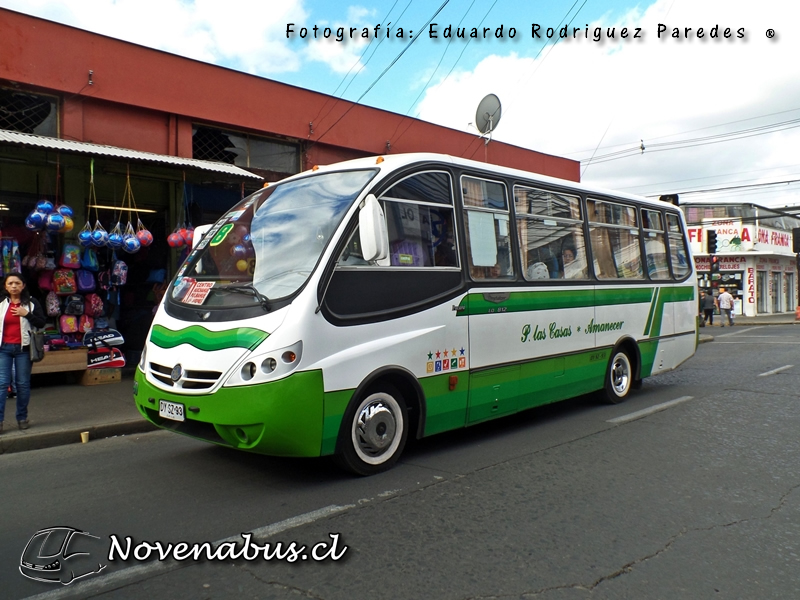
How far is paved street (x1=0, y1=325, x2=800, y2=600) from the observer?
3.66 m

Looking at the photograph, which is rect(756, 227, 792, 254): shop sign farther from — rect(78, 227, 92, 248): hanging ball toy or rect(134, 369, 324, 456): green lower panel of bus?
rect(134, 369, 324, 456): green lower panel of bus

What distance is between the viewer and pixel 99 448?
281 inches

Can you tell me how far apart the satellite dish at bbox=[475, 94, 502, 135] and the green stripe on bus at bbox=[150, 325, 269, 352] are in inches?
454

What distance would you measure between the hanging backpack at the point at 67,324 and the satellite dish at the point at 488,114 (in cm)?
985

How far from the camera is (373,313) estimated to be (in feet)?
18.4

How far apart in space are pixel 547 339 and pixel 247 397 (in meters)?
4.01

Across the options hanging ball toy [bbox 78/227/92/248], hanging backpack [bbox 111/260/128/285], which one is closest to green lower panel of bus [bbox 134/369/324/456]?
hanging ball toy [bbox 78/227/92/248]

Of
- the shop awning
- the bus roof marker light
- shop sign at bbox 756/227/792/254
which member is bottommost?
the bus roof marker light

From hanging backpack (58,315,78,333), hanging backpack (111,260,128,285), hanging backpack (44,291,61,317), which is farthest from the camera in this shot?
hanging backpack (111,260,128,285)

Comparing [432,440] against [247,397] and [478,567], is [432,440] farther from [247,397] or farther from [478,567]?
[478,567]

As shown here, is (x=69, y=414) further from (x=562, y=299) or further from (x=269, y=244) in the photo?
(x=562, y=299)

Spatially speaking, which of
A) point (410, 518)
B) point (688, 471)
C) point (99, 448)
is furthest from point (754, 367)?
point (99, 448)

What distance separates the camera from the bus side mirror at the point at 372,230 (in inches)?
209

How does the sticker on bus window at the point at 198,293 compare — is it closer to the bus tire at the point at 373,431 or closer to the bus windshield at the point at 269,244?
the bus windshield at the point at 269,244
